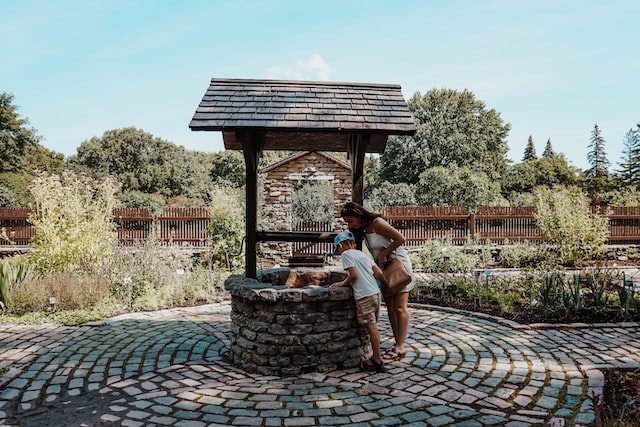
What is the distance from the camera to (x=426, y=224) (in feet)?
50.5

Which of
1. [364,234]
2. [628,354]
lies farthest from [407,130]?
[628,354]

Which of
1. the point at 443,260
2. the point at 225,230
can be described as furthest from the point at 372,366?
the point at 225,230

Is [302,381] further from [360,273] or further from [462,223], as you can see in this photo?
[462,223]

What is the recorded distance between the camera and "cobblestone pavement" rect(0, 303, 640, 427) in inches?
146


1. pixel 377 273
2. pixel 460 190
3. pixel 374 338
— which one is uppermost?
pixel 460 190

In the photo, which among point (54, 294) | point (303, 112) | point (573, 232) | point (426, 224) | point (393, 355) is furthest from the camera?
point (426, 224)

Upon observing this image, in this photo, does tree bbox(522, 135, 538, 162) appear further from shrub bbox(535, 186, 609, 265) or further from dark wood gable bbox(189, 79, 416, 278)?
dark wood gable bbox(189, 79, 416, 278)

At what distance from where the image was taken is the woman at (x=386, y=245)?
489 cm

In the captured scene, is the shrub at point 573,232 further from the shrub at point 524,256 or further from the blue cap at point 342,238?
the blue cap at point 342,238

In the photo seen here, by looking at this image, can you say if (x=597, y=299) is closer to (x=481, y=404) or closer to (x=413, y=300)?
(x=413, y=300)

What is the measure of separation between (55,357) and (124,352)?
2.47 feet

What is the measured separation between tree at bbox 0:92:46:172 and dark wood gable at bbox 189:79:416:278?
3260 centimetres

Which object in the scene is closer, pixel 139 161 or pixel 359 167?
pixel 359 167

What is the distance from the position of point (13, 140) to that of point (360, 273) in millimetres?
35461
